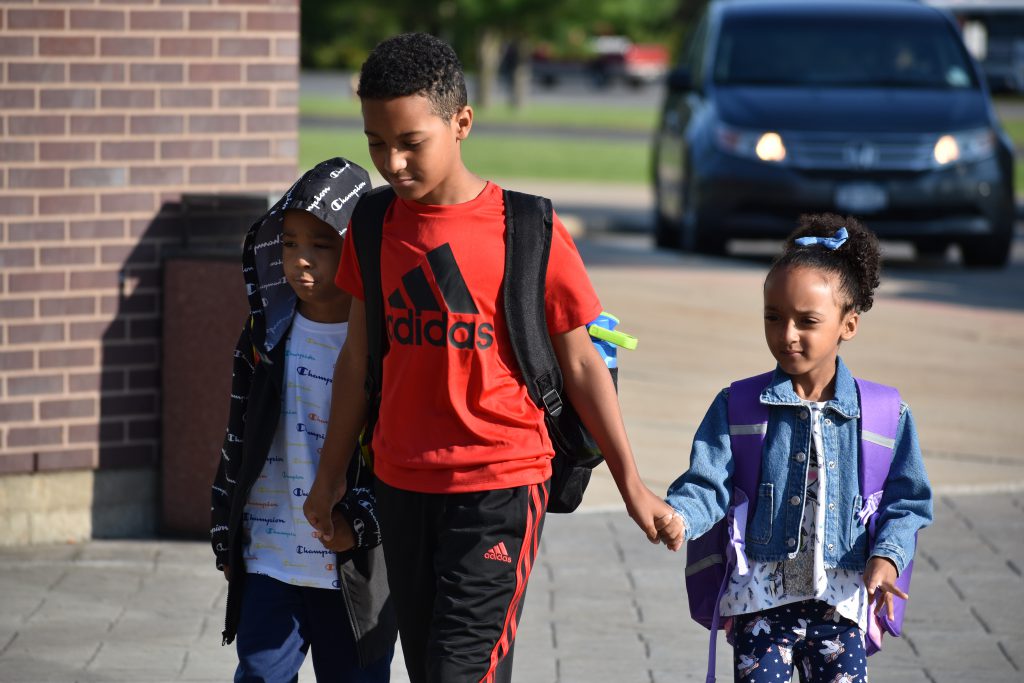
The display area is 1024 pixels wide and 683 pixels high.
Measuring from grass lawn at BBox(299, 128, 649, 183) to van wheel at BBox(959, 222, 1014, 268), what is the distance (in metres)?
8.39

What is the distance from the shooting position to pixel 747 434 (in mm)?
3410

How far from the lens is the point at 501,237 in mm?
3219

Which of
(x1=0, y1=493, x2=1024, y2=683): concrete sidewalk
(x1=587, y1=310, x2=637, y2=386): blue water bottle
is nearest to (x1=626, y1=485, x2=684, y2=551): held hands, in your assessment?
(x1=587, y1=310, x2=637, y2=386): blue water bottle

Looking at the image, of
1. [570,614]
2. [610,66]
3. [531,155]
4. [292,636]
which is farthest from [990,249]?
[610,66]

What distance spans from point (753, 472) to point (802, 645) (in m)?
0.38

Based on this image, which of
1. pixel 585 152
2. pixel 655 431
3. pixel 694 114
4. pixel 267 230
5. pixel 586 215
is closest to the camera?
pixel 267 230

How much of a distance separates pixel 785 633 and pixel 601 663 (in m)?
1.32

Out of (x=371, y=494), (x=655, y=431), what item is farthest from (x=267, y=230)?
(x=655, y=431)

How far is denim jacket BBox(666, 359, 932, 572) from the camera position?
3365 millimetres

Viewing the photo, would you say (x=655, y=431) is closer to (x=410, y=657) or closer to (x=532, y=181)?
(x=410, y=657)

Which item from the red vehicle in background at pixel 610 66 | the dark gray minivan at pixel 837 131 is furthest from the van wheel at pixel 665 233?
the red vehicle in background at pixel 610 66

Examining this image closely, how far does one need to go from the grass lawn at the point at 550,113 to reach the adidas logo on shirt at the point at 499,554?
110ft

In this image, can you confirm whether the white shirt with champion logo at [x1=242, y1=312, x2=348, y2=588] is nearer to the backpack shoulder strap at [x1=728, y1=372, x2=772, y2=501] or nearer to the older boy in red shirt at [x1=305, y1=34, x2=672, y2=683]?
the older boy in red shirt at [x1=305, y1=34, x2=672, y2=683]

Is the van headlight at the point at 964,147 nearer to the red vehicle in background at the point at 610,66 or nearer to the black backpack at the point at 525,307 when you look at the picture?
the black backpack at the point at 525,307
